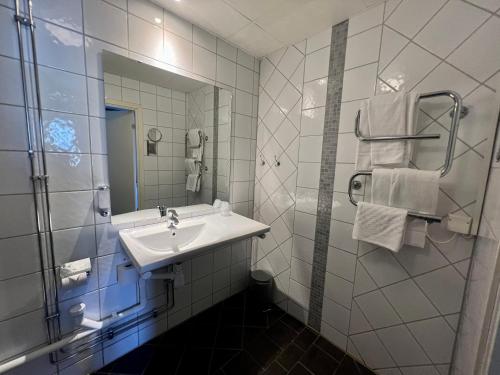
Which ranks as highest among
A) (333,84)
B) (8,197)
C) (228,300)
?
(333,84)

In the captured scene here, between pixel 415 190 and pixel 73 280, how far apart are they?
1.76 meters

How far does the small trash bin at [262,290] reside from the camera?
6.06 feet

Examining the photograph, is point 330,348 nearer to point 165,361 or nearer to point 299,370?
point 299,370

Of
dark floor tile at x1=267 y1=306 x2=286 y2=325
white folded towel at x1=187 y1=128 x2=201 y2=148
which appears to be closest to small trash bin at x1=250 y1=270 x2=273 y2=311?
dark floor tile at x1=267 y1=306 x2=286 y2=325

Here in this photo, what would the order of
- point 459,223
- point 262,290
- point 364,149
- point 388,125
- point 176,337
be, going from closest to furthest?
1. point 459,223
2. point 388,125
3. point 364,149
4. point 176,337
5. point 262,290

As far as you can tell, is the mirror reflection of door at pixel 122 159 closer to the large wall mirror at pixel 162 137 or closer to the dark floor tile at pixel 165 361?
the large wall mirror at pixel 162 137

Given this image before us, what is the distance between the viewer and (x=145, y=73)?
126 cm

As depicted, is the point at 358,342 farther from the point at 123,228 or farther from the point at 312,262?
the point at 123,228

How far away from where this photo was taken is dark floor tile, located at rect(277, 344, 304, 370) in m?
1.35

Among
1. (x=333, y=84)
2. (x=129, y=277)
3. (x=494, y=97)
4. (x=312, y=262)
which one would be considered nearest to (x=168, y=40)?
(x=333, y=84)

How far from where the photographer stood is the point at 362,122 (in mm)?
1153

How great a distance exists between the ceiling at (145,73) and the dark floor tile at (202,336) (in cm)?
183

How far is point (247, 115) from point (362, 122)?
99 centimetres

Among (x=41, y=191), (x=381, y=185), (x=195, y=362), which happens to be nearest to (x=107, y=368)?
(x=195, y=362)
